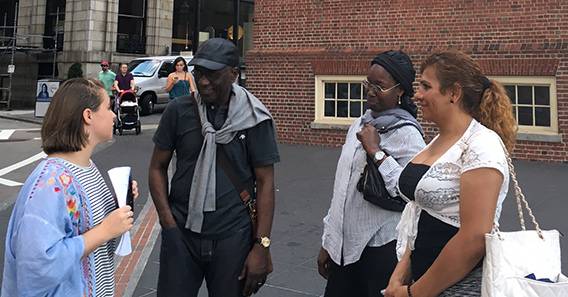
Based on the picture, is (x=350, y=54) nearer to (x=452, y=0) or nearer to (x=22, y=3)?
(x=452, y=0)

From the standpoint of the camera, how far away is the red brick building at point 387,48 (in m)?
10.5

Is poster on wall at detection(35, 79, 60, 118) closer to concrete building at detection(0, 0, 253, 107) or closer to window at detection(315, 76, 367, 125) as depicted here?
concrete building at detection(0, 0, 253, 107)

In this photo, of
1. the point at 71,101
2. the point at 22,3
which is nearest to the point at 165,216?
the point at 71,101

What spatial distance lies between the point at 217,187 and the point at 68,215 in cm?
86

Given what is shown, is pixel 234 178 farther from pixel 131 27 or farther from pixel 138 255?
pixel 131 27

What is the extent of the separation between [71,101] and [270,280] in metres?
3.07

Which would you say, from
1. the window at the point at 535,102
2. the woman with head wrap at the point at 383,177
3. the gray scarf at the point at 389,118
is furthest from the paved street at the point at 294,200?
the gray scarf at the point at 389,118

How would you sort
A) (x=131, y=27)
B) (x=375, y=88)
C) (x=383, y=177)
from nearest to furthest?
(x=383, y=177), (x=375, y=88), (x=131, y=27)

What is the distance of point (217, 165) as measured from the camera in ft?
9.18

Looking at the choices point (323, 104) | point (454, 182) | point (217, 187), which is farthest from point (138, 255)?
point (323, 104)

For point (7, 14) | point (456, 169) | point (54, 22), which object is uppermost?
point (7, 14)

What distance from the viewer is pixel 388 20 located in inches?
485

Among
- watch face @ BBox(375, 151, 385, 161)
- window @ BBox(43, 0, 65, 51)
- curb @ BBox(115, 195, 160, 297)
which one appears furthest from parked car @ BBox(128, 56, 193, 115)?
watch face @ BBox(375, 151, 385, 161)

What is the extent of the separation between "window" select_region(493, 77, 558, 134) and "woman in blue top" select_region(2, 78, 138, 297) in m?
9.83
